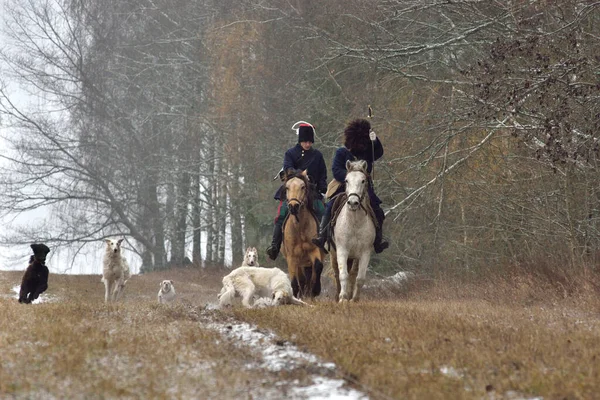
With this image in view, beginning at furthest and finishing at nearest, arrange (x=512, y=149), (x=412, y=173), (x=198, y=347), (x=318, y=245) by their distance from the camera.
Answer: (x=412, y=173), (x=512, y=149), (x=318, y=245), (x=198, y=347)

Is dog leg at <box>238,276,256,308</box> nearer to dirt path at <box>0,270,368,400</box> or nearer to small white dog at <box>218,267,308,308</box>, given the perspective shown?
small white dog at <box>218,267,308,308</box>

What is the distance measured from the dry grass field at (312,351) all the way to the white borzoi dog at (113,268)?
595cm

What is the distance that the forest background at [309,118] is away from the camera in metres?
16.4

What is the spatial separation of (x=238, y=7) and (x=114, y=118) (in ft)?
39.4

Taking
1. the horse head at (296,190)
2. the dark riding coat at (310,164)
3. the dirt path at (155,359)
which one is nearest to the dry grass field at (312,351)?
the dirt path at (155,359)

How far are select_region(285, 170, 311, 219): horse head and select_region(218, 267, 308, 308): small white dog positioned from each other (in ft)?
3.51

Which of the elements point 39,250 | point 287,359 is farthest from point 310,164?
point 287,359

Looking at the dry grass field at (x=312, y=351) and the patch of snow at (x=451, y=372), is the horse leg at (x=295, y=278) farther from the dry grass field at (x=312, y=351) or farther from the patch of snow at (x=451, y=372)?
the patch of snow at (x=451, y=372)

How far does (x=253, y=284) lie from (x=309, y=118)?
16417 millimetres

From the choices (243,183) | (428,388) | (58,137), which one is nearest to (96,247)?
(58,137)

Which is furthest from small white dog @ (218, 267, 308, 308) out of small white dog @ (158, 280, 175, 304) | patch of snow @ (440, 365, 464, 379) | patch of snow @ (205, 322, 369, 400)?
patch of snow @ (440, 365, 464, 379)

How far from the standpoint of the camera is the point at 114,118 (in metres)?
47.3

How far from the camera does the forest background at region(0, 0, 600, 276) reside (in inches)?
647

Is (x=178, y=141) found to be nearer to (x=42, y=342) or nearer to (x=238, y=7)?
(x=238, y=7)
